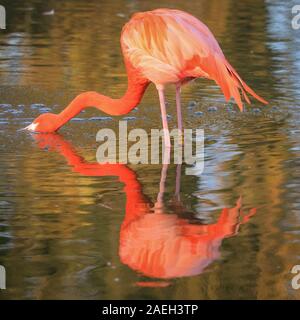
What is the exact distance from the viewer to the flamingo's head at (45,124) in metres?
8.16

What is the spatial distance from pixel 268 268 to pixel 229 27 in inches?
359

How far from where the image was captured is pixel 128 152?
24.9 feet

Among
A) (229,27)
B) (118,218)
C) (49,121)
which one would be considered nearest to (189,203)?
(118,218)

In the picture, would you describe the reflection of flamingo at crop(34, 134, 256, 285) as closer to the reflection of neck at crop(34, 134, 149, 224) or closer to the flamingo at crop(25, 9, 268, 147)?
the reflection of neck at crop(34, 134, 149, 224)

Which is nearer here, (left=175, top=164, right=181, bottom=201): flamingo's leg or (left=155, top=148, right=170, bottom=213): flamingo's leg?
(left=155, top=148, right=170, bottom=213): flamingo's leg

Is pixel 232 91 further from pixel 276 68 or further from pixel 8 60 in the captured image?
pixel 8 60

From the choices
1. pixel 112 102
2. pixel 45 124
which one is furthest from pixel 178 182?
pixel 45 124

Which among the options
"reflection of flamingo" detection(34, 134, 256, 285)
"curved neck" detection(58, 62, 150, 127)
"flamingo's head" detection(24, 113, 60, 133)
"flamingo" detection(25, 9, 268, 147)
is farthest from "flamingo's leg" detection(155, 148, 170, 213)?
"flamingo's head" detection(24, 113, 60, 133)

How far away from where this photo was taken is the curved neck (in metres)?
8.07

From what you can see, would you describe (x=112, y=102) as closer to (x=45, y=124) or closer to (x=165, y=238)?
(x=45, y=124)

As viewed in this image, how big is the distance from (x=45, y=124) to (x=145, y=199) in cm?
206

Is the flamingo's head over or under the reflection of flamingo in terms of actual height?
under

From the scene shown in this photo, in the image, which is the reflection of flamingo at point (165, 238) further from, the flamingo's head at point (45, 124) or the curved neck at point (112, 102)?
the flamingo's head at point (45, 124)

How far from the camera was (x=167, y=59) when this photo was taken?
25.1 ft
